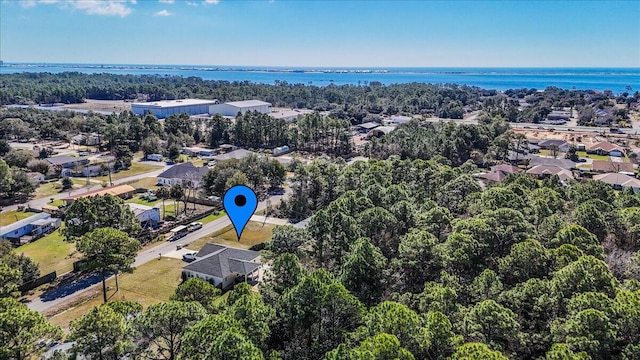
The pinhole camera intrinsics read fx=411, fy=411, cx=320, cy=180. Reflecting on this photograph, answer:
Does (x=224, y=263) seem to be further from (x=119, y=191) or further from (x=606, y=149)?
(x=606, y=149)

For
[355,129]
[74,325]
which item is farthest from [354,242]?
[355,129]

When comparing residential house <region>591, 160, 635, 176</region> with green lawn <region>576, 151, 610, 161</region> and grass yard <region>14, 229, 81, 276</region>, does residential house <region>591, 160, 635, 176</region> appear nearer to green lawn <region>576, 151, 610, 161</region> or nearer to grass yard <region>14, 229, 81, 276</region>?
green lawn <region>576, 151, 610, 161</region>

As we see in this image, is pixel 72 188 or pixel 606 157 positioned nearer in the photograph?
pixel 72 188

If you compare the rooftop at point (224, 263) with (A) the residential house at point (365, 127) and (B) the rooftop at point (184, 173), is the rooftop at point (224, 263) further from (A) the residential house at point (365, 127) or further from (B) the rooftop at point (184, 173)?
(A) the residential house at point (365, 127)

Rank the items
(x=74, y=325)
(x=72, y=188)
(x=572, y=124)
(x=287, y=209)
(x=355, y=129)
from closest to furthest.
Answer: (x=74, y=325)
(x=287, y=209)
(x=72, y=188)
(x=355, y=129)
(x=572, y=124)

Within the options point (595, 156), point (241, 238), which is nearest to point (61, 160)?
point (241, 238)

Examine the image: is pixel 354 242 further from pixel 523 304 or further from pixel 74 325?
pixel 74 325
